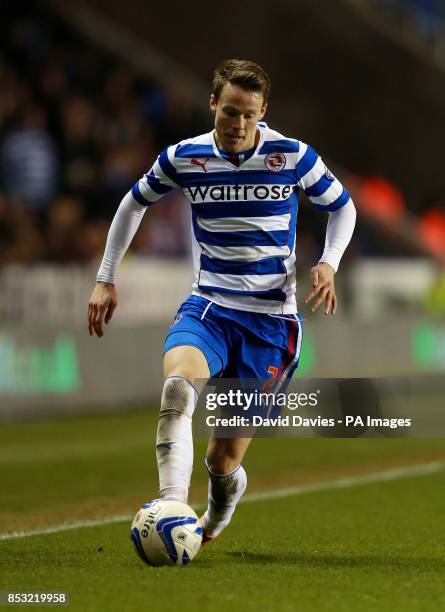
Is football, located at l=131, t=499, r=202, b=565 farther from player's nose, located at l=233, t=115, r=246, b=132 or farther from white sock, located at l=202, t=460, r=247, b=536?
player's nose, located at l=233, t=115, r=246, b=132

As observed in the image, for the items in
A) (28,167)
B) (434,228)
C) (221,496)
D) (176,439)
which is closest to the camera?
(176,439)

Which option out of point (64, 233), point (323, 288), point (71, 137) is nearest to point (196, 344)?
point (323, 288)

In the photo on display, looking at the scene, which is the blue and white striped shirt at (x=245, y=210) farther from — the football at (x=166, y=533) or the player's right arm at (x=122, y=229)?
the football at (x=166, y=533)

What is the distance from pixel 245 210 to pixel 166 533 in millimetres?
1662

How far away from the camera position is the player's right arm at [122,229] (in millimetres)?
6742

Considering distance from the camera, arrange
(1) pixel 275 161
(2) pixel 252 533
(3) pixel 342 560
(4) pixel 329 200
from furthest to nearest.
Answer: (2) pixel 252 533
(4) pixel 329 200
(1) pixel 275 161
(3) pixel 342 560

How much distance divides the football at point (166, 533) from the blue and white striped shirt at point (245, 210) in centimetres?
117

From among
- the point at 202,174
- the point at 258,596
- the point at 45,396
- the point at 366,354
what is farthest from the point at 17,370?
the point at 258,596

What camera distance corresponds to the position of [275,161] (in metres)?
6.68

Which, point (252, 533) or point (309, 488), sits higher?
point (252, 533)

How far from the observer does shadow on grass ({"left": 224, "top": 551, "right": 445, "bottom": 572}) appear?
6371mm

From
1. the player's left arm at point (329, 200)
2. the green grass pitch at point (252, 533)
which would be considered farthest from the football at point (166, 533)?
the player's left arm at point (329, 200)

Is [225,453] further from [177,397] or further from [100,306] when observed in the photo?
[100,306]

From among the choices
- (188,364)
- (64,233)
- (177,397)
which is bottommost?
(177,397)
